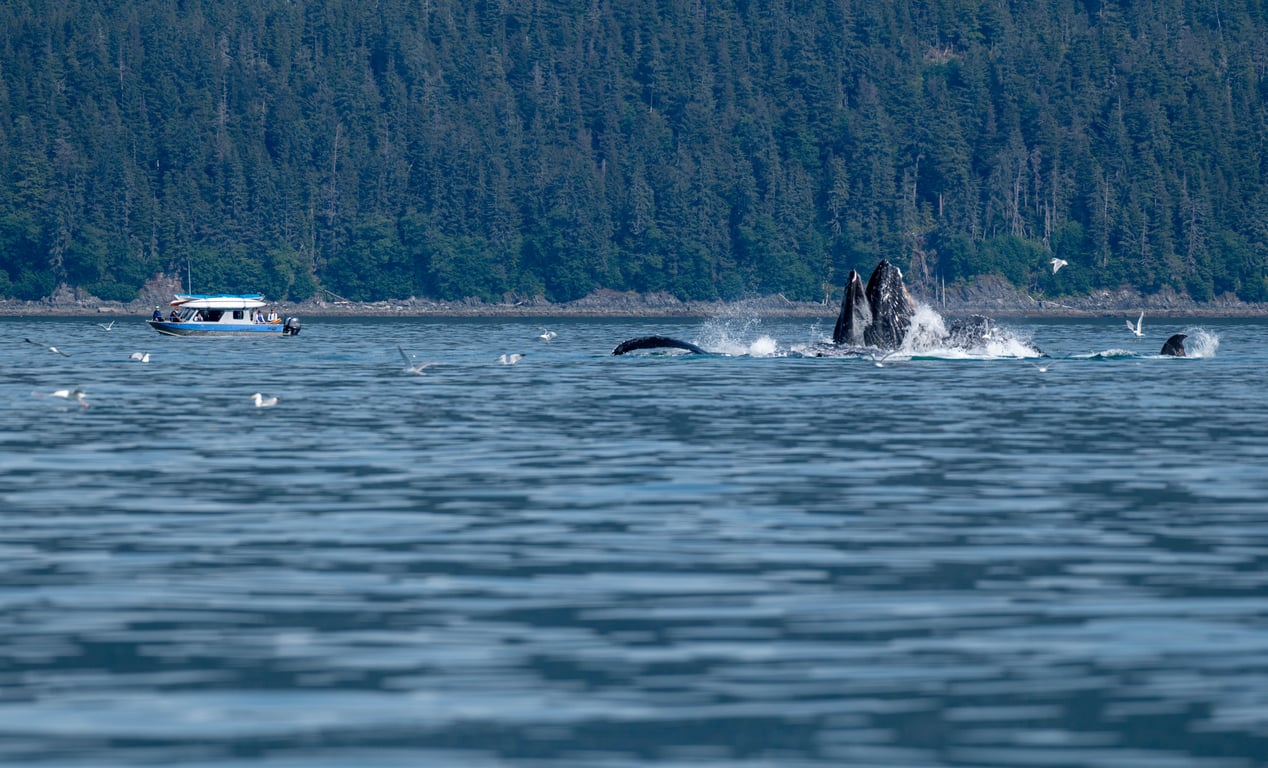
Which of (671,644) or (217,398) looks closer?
(671,644)

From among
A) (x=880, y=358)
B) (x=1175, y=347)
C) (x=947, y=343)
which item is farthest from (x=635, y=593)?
(x=1175, y=347)

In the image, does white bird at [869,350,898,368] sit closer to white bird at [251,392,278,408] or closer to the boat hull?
white bird at [251,392,278,408]

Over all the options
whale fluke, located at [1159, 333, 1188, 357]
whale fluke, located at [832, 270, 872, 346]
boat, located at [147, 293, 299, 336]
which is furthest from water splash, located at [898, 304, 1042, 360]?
boat, located at [147, 293, 299, 336]

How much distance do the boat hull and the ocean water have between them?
87538mm

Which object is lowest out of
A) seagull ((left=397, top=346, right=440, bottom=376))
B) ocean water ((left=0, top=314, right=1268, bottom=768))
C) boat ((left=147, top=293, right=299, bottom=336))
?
ocean water ((left=0, top=314, right=1268, bottom=768))

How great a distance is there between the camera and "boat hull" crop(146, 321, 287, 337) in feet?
427

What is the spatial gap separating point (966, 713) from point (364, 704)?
4.40 metres

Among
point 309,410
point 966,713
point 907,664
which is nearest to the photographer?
point 966,713

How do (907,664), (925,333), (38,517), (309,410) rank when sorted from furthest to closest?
(925,333), (309,410), (38,517), (907,664)

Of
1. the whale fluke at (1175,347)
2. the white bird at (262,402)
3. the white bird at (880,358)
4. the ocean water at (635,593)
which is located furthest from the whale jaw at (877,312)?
the white bird at (262,402)

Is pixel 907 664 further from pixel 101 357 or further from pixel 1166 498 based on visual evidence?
pixel 101 357

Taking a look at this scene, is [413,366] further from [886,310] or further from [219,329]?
[219,329]

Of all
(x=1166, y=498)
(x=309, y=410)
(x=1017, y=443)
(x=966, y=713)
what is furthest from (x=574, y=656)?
(x=309, y=410)

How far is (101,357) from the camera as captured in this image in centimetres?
8619
